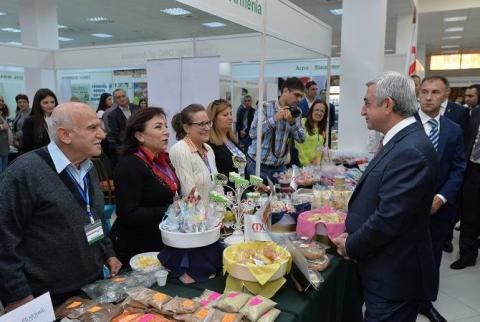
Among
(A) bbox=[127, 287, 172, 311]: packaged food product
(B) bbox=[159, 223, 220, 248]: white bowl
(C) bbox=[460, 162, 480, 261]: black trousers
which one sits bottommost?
(C) bbox=[460, 162, 480, 261]: black trousers

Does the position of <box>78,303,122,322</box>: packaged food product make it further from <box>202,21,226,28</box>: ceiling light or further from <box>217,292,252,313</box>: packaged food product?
<box>202,21,226,28</box>: ceiling light

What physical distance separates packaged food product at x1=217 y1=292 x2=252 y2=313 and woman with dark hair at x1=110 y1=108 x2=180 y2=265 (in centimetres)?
68

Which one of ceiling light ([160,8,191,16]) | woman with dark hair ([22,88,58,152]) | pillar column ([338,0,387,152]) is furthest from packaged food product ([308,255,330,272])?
ceiling light ([160,8,191,16])

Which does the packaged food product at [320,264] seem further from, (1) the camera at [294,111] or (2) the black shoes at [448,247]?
(2) the black shoes at [448,247]

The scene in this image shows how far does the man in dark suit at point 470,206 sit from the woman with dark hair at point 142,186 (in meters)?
2.89

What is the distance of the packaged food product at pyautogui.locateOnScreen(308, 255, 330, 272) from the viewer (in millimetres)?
1576

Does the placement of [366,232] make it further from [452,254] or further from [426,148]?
[452,254]

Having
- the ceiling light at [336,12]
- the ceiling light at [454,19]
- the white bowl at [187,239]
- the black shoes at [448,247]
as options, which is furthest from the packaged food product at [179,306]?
the ceiling light at [454,19]

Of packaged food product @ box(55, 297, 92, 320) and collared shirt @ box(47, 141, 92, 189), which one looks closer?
packaged food product @ box(55, 297, 92, 320)

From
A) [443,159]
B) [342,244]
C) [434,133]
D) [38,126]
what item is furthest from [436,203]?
[38,126]

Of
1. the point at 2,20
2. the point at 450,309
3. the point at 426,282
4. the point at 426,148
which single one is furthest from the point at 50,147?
the point at 2,20

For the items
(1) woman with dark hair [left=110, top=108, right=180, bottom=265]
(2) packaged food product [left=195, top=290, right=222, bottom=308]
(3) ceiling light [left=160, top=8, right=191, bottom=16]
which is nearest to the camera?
(2) packaged food product [left=195, top=290, right=222, bottom=308]

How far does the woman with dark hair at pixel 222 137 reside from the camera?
110 inches

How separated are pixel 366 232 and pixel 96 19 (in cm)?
1179
